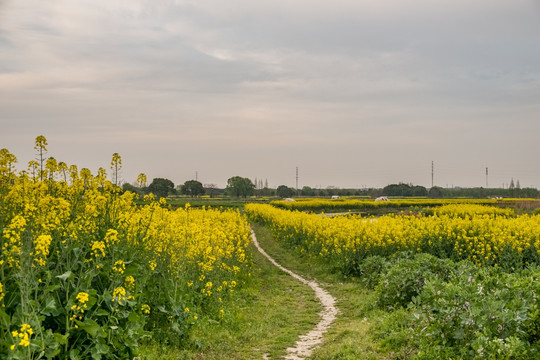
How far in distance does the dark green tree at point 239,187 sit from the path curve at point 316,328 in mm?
84887

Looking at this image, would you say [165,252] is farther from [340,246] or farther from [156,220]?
[340,246]

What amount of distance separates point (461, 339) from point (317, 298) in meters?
6.92

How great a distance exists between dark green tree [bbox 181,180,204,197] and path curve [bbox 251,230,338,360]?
88632 millimetres

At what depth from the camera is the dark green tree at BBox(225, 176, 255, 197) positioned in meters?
102

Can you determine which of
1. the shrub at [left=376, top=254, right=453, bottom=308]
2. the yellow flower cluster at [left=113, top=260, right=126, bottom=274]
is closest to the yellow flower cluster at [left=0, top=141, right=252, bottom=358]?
the yellow flower cluster at [left=113, top=260, right=126, bottom=274]

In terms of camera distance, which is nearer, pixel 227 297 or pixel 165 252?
pixel 165 252

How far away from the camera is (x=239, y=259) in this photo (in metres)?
14.6

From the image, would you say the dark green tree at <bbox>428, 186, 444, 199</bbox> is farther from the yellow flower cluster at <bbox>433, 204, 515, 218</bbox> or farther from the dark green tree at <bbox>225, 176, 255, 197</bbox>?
the yellow flower cluster at <bbox>433, 204, 515, 218</bbox>

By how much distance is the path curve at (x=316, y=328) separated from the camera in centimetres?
880

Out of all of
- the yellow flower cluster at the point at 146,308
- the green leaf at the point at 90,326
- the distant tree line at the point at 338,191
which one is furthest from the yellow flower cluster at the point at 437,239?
the distant tree line at the point at 338,191

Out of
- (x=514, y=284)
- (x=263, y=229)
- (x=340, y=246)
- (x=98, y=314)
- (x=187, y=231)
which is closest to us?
(x=98, y=314)

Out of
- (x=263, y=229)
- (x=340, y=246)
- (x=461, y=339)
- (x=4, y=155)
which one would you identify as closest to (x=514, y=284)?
(x=461, y=339)

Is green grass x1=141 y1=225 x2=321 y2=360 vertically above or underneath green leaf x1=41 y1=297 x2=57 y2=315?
underneath

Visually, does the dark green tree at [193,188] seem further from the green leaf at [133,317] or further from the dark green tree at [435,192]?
the green leaf at [133,317]
